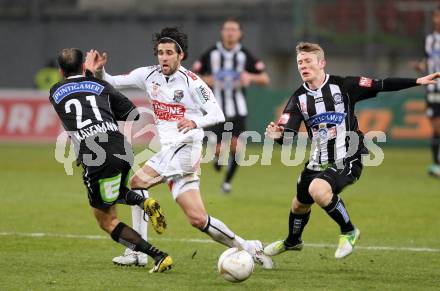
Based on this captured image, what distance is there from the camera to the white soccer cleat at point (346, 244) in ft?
26.8

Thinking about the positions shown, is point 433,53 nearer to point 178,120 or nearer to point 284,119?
point 284,119

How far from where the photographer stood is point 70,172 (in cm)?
1684

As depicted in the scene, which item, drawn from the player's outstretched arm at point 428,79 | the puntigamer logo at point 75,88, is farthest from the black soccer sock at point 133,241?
the player's outstretched arm at point 428,79

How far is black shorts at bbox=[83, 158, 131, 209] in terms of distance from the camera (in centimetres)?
819

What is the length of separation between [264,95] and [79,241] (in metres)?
13.5

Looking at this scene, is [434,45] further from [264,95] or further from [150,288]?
[150,288]

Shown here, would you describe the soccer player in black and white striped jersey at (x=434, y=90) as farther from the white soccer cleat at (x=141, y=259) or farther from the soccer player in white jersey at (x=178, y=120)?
the white soccer cleat at (x=141, y=259)

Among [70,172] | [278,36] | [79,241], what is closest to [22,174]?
[70,172]

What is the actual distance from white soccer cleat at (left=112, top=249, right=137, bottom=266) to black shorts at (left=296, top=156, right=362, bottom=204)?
1556mm

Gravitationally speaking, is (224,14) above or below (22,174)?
above

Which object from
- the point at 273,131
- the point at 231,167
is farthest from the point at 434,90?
the point at 273,131

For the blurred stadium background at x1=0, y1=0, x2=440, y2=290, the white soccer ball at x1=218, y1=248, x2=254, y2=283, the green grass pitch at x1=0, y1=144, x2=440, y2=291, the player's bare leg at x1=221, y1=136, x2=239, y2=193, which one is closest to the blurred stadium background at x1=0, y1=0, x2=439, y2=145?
the blurred stadium background at x1=0, y1=0, x2=440, y2=290

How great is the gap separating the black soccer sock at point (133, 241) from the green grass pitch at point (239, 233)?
0.66 feet

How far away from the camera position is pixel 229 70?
15602 millimetres
